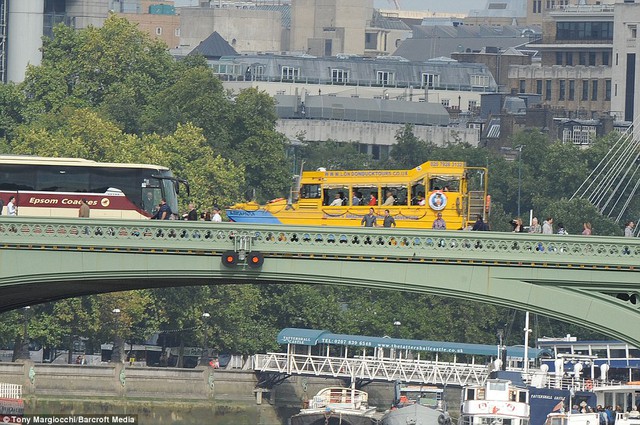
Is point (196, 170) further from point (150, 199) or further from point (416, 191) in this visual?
point (416, 191)

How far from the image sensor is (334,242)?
254 ft

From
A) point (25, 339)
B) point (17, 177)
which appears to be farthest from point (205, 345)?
point (17, 177)

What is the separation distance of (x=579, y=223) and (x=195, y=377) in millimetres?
38775

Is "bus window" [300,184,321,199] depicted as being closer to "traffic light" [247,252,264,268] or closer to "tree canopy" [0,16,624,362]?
"traffic light" [247,252,264,268]

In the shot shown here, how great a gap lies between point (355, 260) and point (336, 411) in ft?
169

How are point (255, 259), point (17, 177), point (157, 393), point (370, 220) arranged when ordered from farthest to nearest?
1. point (157, 393)
2. point (17, 177)
3. point (370, 220)
4. point (255, 259)

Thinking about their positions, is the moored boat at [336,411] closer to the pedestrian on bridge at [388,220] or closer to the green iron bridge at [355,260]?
the pedestrian on bridge at [388,220]

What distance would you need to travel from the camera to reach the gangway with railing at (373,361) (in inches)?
5610

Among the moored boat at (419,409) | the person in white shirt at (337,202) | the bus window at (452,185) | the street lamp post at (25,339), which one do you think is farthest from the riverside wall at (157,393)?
the person in white shirt at (337,202)

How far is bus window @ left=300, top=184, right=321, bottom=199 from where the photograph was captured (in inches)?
3750

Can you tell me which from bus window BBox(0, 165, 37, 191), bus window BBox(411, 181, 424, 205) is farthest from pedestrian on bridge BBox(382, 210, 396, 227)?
bus window BBox(0, 165, 37, 191)

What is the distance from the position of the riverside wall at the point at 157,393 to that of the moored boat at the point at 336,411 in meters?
5.84

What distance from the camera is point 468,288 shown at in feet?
252

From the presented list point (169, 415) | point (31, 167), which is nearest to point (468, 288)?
point (31, 167)
